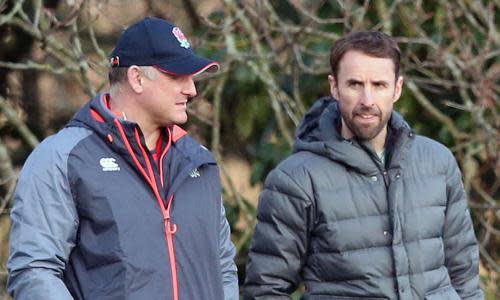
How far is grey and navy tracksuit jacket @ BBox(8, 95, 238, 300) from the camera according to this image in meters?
3.42

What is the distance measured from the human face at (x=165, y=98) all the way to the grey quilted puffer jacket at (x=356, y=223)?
0.74 meters

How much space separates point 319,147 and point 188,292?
3.12 ft

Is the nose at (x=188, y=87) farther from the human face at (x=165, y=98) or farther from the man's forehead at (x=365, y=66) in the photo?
the man's forehead at (x=365, y=66)

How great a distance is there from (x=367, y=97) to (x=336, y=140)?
0.20m

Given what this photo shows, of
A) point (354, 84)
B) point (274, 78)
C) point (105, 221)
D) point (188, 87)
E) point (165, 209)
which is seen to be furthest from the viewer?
point (274, 78)

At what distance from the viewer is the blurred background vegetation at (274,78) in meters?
6.86

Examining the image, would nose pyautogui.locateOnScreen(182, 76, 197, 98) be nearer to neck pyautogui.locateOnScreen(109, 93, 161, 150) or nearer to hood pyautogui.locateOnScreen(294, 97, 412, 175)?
neck pyautogui.locateOnScreen(109, 93, 161, 150)

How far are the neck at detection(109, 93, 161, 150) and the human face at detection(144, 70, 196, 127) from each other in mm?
27

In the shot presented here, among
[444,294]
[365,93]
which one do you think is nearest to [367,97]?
[365,93]

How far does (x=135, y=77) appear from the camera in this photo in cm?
362

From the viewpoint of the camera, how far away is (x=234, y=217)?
23.0ft

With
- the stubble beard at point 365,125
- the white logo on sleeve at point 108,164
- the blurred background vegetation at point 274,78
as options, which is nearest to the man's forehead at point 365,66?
the stubble beard at point 365,125

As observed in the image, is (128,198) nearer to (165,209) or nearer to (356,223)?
(165,209)

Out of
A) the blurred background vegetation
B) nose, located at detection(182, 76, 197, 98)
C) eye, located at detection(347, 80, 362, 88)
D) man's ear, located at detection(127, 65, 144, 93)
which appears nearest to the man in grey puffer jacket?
eye, located at detection(347, 80, 362, 88)
